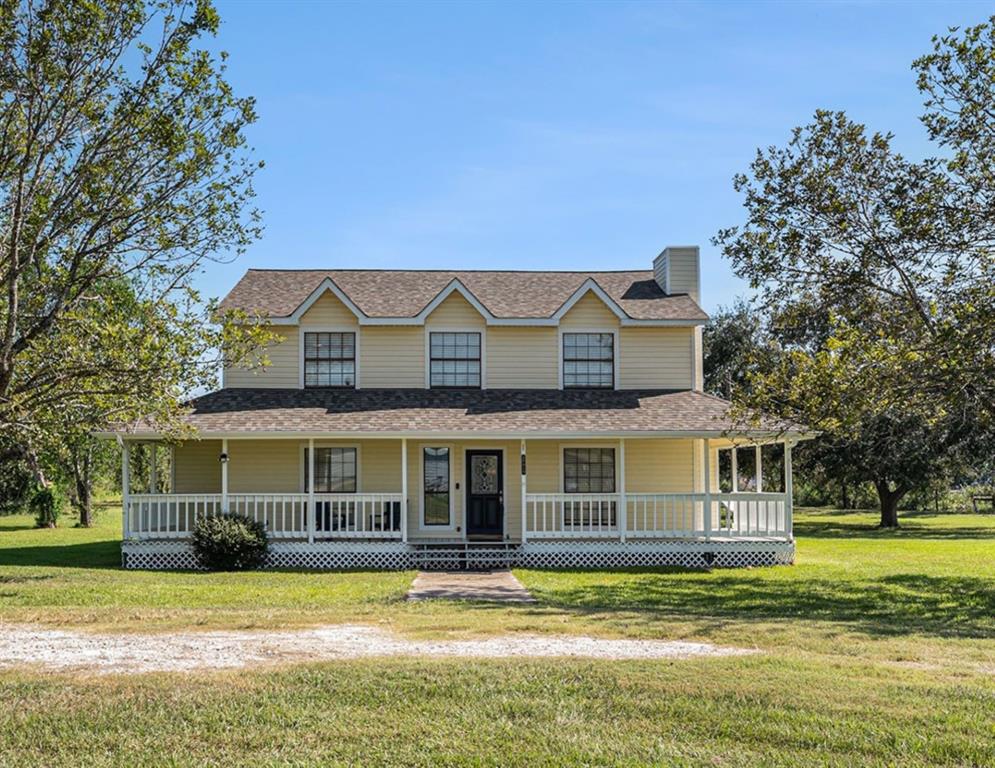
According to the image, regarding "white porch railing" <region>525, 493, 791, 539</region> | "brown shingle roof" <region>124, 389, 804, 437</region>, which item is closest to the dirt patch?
"brown shingle roof" <region>124, 389, 804, 437</region>

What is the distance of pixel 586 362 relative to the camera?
25.7 meters

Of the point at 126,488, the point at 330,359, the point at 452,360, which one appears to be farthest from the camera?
the point at 452,360

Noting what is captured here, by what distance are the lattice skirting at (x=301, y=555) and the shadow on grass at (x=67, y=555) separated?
651mm

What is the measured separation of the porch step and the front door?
132cm

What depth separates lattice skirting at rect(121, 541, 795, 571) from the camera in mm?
22391

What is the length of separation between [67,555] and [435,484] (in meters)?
9.39

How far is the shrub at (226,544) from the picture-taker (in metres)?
21.6

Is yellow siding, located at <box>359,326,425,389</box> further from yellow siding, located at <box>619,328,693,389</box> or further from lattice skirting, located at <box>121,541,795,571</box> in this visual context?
yellow siding, located at <box>619,328,693,389</box>

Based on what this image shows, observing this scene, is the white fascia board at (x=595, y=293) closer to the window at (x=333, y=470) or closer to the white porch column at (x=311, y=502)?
the window at (x=333, y=470)

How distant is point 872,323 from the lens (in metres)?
18.6

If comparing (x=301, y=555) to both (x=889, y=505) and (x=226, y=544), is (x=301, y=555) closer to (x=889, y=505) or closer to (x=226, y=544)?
(x=226, y=544)

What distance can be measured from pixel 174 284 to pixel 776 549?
14637 mm

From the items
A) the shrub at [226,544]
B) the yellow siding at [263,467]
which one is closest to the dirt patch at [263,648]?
the shrub at [226,544]

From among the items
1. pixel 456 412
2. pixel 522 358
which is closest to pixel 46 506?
pixel 456 412
